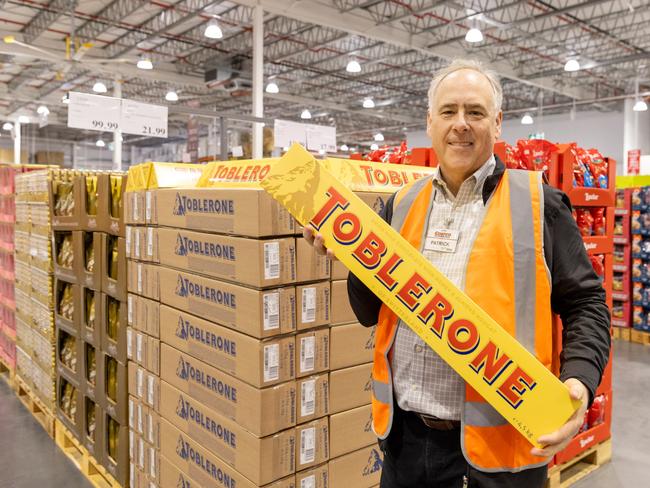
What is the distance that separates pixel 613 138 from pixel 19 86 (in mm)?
19579

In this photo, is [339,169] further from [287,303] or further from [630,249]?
[630,249]

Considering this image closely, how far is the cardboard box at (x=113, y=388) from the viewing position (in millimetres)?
3287

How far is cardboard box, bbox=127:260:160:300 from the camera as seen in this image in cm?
291

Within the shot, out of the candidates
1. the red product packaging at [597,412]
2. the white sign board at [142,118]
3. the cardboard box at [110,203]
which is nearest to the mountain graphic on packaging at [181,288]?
the cardboard box at [110,203]

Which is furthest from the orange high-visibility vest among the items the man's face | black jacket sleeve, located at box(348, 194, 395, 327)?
black jacket sleeve, located at box(348, 194, 395, 327)

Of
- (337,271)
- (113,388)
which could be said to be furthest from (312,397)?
(113,388)

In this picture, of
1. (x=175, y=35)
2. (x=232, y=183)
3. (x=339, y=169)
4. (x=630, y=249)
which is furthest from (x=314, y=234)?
(x=175, y=35)

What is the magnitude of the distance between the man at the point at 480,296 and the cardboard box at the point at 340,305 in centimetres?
81

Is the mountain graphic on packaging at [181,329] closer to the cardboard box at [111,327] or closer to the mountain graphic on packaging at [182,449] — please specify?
the mountain graphic on packaging at [182,449]

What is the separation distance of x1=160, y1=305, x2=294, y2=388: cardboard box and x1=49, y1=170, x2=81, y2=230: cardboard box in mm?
1649

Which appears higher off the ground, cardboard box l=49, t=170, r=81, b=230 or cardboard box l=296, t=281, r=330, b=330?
cardboard box l=49, t=170, r=81, b=230

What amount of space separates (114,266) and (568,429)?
9.60 ft

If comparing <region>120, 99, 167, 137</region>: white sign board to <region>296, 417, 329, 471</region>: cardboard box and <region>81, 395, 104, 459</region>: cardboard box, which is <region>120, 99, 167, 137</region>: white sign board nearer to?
<region>81, 395, 104, 459</region>: cardboard box

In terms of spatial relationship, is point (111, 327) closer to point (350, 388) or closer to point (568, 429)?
point (350, 388)
